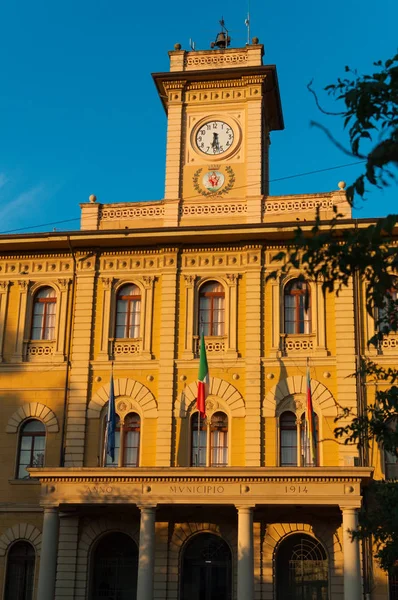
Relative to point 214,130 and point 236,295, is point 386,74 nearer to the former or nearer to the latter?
point 236,295

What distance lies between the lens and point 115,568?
2552 centimetres

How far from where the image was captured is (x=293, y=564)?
2467 cm

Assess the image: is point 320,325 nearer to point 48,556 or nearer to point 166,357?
point 166,357

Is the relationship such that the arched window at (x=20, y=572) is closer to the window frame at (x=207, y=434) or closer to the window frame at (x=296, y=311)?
the window frame at (x=207, y=434)

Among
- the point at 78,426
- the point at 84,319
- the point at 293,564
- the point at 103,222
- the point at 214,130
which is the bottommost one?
the point at 293,564

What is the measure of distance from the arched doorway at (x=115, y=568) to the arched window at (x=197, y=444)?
2.95m

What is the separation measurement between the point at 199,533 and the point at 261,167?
11336 mm

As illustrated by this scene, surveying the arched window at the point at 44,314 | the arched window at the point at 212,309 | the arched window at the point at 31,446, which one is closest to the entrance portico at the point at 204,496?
the arched window at the point at 31,446

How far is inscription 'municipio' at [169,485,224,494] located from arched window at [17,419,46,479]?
5025mm

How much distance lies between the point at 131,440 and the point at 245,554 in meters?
5.53

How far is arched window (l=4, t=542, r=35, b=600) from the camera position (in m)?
25.5

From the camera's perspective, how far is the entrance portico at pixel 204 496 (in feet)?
73.7

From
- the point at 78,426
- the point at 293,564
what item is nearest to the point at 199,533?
the point at 293,564

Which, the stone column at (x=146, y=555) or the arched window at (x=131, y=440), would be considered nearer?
the stone column at (x=146, y=555)
